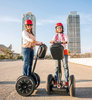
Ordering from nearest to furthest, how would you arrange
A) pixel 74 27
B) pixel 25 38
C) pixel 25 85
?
pixel 25 85, pixel 25 38, pixel 74 27

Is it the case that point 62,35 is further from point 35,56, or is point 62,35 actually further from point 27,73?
point 27,73

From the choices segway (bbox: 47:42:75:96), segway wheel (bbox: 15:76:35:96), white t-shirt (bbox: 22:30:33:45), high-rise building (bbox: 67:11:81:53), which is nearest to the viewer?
segway (bbox: 47:42:75:96)

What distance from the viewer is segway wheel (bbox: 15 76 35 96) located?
3408mm

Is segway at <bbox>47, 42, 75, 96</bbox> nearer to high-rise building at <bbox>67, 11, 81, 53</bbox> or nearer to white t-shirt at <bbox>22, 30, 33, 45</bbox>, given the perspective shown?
white t-shirt at <bbox>22, 30, 33, 45</bbox>

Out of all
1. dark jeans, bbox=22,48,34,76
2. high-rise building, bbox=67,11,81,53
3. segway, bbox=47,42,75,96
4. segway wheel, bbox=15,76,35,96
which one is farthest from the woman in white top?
high-rise building, bbox=67,11,81,53

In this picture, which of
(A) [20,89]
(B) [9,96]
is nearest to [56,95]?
(A) [20,89]

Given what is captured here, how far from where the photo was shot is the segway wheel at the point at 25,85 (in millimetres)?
3408

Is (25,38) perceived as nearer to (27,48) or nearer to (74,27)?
(27,48)

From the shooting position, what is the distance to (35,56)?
370 centimetres

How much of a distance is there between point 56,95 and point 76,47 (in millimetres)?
170640

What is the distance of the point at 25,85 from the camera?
3.44 m

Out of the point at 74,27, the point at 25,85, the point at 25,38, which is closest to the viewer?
the point at 25,85

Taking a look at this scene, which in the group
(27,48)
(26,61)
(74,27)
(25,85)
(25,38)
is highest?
(74,27)

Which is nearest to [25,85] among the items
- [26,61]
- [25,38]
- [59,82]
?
[26,61]
